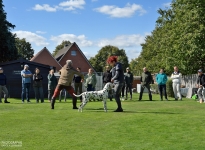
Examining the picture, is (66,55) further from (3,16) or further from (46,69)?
(46,69)

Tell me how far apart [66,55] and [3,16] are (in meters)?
21.7

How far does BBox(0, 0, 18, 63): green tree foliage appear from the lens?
3300cm

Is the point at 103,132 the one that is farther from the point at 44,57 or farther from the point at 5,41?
the point at 44,57

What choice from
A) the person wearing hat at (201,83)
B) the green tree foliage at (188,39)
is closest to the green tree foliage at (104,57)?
the green tree foliage at (188,39)

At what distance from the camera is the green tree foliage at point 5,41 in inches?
1299

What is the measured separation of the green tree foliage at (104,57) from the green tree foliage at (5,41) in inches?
1586

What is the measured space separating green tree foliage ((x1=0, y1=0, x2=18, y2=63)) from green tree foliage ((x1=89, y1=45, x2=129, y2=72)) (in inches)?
1586

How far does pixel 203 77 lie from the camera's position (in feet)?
52.5

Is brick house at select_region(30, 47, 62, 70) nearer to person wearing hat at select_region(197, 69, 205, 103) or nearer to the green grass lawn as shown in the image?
person wearing hat at select_region(197, 69, 205, 103)

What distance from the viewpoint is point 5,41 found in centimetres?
3309

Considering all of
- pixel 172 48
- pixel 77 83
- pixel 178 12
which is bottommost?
pixel 77 83

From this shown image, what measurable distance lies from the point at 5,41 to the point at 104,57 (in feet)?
146

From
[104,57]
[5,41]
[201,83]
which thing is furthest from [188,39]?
[104,57]

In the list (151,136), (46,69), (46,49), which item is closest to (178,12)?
(46,69)
